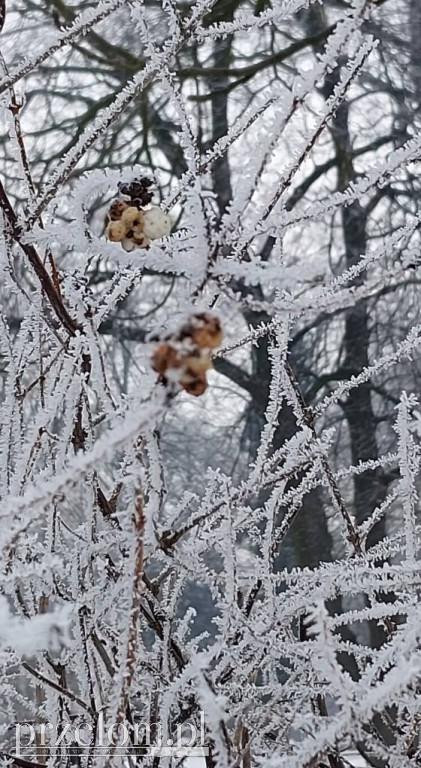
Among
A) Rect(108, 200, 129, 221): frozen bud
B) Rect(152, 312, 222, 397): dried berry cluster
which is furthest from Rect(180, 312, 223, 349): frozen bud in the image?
Rect(108, 200, 129, 221): frozen bud

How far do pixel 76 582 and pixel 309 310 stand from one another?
198 millimetres

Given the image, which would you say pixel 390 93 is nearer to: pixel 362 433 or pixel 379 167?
pixel 362 433

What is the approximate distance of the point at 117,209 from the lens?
0.23 meters

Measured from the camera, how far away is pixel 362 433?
5.98 feet

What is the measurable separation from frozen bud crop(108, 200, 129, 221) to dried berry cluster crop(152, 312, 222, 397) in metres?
0.10

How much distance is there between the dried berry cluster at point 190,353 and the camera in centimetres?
13

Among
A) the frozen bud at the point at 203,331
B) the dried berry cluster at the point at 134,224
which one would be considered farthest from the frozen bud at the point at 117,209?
the frozen bud at the point at 203,331

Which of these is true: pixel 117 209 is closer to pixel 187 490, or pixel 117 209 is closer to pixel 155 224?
pixel 155 224

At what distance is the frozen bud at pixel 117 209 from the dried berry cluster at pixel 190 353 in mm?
100

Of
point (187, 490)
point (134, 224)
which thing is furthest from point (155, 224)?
point (187, 490)

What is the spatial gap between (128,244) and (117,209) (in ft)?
0.05

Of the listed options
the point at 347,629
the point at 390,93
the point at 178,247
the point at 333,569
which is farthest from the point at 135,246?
the point at 390,93

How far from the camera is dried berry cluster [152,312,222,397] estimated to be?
134 millimetres

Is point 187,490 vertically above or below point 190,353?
above
